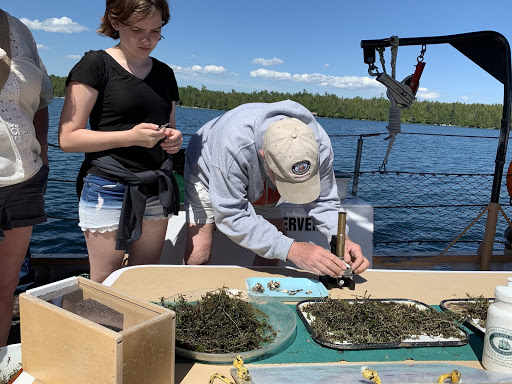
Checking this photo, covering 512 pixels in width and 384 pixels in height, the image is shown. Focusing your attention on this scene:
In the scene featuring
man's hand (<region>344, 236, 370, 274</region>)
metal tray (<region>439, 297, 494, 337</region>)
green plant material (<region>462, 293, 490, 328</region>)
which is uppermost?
man's hand (<region>344, 236, 370, 274</region>)

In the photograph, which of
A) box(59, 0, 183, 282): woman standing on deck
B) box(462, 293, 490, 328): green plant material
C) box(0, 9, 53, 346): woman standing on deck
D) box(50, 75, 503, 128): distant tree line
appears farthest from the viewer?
box(50, 75, 503, 128): distant tree line

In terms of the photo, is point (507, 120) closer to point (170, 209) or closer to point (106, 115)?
point (170, 209)

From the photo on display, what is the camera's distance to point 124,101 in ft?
5.66

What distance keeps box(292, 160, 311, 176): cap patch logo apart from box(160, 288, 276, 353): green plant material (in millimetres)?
463

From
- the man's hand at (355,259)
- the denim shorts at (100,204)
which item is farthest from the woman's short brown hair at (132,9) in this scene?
the man's hand at (355,259)

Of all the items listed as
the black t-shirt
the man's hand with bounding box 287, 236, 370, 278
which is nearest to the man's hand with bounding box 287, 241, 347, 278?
the man's hand with bounding box 287, 236, 370, 278

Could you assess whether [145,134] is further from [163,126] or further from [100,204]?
[100,204]

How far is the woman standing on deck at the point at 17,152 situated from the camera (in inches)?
56.8

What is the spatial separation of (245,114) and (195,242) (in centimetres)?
66

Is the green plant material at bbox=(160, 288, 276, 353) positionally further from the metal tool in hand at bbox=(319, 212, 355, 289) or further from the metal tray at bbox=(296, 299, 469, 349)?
the metal tool in hand at bbox=(319, 212, 355, 289)

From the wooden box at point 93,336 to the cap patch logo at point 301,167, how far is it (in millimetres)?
749

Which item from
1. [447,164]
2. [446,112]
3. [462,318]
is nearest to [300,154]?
[462,318]

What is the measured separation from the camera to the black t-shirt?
168 cm

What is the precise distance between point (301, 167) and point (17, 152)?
87cm
